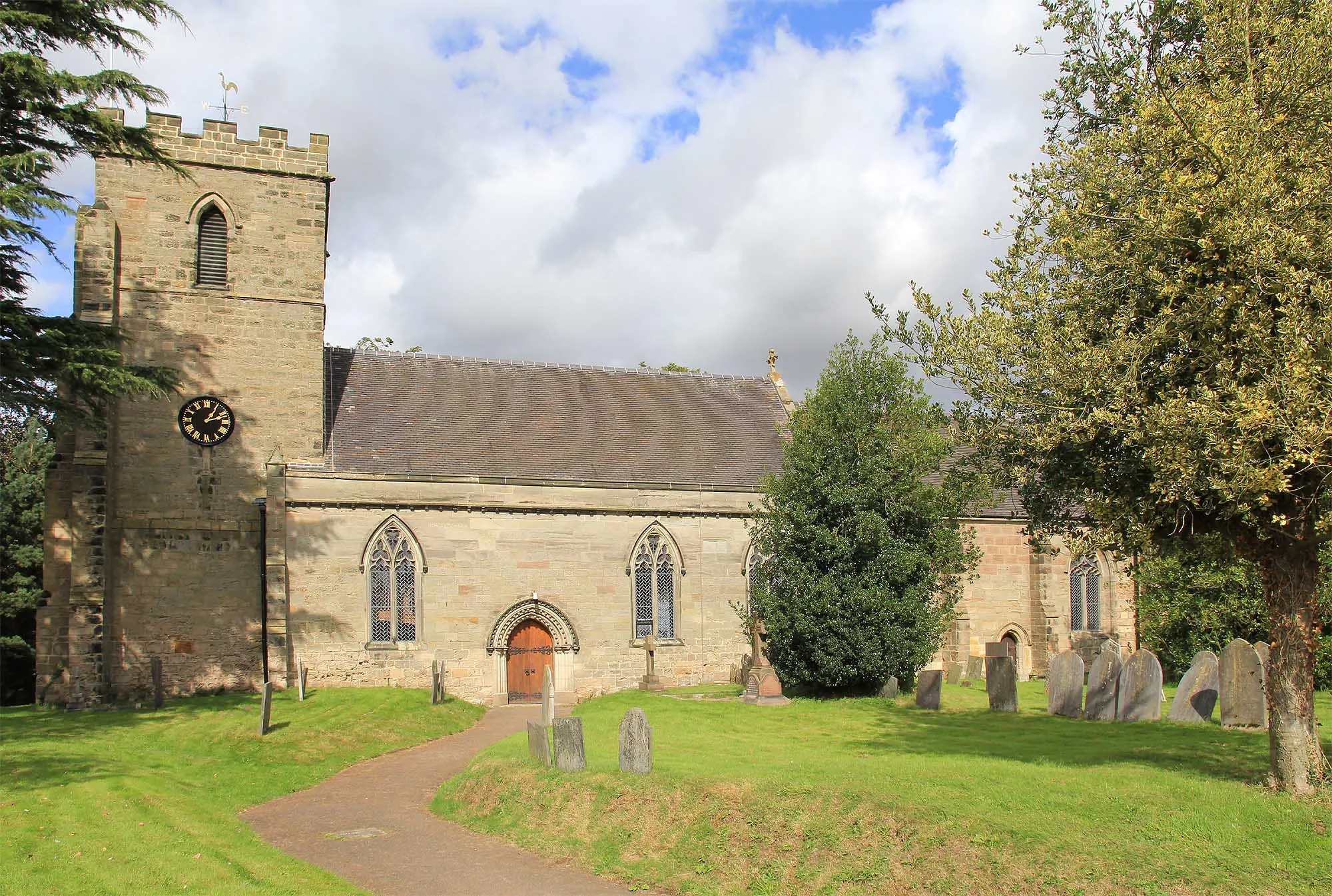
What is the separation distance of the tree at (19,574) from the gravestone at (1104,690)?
1141 inches

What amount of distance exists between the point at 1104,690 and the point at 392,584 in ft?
55.1

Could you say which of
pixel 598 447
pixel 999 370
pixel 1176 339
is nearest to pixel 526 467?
pixel 598 447

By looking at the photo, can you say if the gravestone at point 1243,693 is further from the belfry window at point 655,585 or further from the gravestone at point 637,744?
the belfry window at point 655,585

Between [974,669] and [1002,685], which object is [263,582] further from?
[974,669]

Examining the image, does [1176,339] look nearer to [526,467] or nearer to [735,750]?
[735,750]

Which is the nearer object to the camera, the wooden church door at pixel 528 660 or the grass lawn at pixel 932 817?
the grass lawn at pixel 932 817

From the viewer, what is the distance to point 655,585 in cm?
2966

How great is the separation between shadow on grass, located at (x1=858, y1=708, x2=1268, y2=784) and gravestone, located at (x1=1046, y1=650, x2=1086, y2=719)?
0.31 m

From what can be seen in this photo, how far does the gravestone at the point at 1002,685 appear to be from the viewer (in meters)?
21.3

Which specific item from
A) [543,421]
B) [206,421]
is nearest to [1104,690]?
[543,421]

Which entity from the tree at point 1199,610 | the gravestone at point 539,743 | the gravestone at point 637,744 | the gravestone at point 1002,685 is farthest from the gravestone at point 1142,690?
the gravestone at point 539,743

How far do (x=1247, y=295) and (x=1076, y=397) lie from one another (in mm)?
1973

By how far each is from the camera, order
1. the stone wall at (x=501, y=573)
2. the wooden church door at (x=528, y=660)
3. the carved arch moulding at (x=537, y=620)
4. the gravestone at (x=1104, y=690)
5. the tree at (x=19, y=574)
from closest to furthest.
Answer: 1. the gravestone at (x=1104, y=690)
2. the stone wall at (x=501, y=573)
3. the carved arch moulding at (x=537, y=620)
4. the wooden church door at (x=528, y=660)
5. the tree at (x=19, y=574)

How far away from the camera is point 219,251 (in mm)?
28141
